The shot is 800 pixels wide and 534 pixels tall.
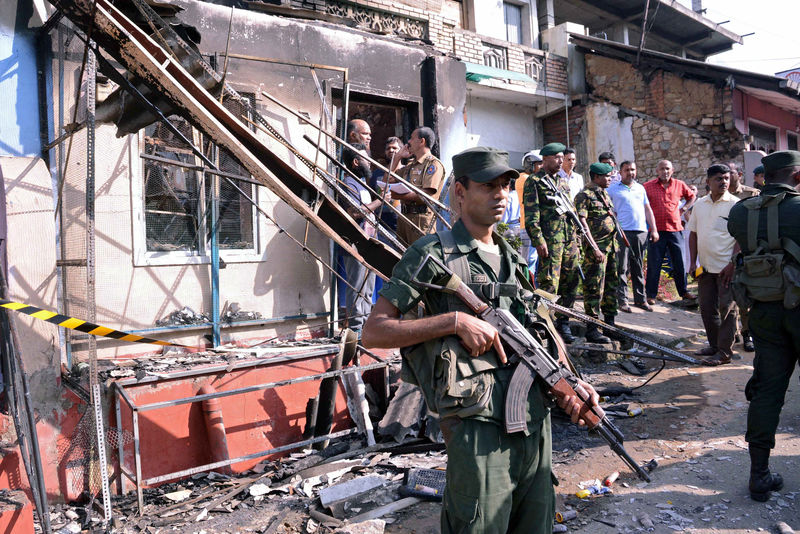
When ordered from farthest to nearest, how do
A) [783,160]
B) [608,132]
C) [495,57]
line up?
[608,132], [495,57], [783,160]

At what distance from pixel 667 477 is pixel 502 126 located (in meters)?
11.5

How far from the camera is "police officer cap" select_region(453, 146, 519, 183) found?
2.19 metres

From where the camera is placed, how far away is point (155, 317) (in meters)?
5.70

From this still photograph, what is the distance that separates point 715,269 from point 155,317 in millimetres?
5905

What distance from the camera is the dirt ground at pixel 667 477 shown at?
351cm

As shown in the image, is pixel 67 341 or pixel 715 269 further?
pixel 715 269

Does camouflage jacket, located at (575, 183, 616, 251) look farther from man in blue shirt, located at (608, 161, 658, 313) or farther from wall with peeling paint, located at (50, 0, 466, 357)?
wall with peeling paint, located at (50, 0, 466, 357)

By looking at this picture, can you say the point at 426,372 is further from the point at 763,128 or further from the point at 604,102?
the point at 763,128

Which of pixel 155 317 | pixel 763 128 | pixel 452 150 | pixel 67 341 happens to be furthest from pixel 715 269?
pixel 763 128

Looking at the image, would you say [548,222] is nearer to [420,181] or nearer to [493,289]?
[420,181]

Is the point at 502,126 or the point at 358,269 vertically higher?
the point at 502,126

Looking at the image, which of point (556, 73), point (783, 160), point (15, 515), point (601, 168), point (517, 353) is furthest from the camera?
point (556, 73)

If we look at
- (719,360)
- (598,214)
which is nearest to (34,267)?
(598,214)

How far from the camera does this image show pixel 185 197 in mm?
6020
